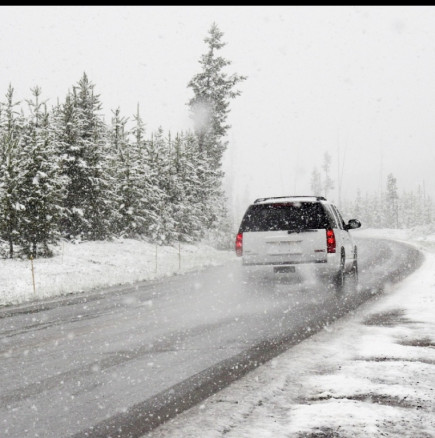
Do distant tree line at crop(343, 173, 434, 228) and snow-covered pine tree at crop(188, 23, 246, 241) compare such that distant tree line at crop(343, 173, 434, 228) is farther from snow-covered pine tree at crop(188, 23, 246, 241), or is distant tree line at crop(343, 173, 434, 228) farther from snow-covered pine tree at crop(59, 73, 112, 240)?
snow-covered pine tree at crop(59, 73, 112, 240)

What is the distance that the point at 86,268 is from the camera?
2200 cm

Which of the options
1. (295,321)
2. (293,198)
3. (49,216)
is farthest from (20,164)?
(295,321)

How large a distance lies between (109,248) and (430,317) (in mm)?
20851

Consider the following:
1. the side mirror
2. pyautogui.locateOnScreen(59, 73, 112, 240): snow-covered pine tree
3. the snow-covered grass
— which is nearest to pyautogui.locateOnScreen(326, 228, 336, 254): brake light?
the side mirror

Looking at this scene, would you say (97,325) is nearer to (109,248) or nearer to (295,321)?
(295,321)

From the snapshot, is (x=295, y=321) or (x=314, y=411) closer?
(x=314, y=411)

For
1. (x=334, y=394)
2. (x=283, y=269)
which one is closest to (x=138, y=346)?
(x=334, y=394)

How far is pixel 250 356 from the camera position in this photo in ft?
21.3

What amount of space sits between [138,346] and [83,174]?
22.6 metres

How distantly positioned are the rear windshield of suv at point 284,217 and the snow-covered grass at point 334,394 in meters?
4.96

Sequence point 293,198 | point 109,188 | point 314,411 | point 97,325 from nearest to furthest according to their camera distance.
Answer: point 314,411 → point 97,325 → point 293,198 → point 109,188

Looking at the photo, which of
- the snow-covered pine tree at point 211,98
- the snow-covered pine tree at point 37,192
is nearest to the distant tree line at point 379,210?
the snow-covered pine tree at point 211,98

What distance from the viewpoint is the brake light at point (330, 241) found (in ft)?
40.5

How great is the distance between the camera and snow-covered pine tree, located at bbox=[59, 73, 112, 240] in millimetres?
28125
